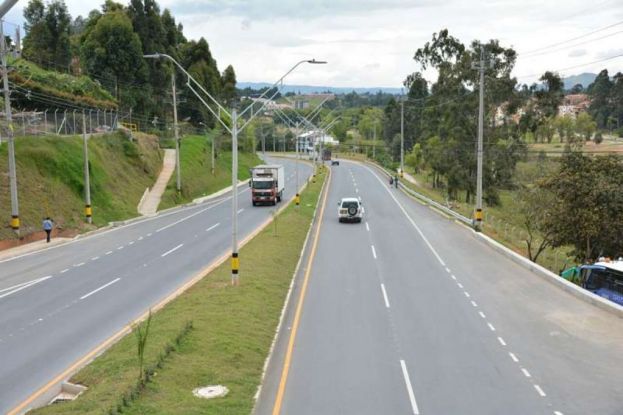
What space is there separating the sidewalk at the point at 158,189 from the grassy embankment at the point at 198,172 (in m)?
0.55

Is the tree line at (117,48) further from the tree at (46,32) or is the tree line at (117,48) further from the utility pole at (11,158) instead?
the utility pole at (11,158)

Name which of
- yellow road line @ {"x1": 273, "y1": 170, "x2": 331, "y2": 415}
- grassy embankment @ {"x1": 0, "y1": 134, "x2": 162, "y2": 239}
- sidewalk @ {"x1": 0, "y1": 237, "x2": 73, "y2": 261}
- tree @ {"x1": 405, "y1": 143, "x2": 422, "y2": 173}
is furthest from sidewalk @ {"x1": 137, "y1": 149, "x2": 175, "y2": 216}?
tree @ {"x1": 405, "y1": 143, "x2": 422, "y2": 173}

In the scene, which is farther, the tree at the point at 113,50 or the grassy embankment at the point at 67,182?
the tree at the point at 113,50

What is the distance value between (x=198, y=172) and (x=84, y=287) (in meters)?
49.9

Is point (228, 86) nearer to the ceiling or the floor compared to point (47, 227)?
nearer to the ceiling

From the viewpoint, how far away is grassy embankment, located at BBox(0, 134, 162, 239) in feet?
123

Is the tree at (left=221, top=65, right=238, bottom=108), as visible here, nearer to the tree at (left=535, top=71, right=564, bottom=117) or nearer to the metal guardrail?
the metal guardrail

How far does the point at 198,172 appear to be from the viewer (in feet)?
241

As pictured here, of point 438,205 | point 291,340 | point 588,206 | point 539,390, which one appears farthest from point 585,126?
point 539,390

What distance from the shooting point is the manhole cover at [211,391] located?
1256 centimetres

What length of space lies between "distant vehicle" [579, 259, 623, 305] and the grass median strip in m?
12.6

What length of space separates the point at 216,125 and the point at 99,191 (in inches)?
A: 2320

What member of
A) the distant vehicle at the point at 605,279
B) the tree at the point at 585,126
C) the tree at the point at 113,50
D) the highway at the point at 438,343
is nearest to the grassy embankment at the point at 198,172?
the tree at the point at 113,50

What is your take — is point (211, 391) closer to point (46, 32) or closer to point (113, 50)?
point (113, 50)
